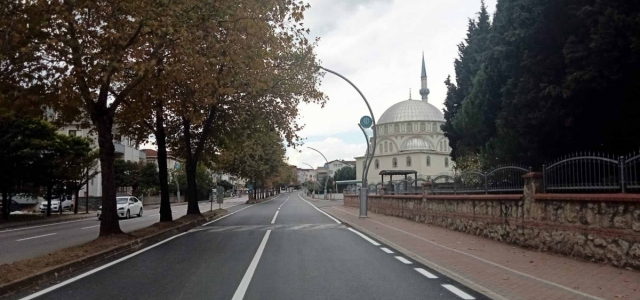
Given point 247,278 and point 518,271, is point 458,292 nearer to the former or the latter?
point 518,271

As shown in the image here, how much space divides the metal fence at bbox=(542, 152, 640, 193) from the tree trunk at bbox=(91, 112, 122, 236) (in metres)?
Answer: 11.6

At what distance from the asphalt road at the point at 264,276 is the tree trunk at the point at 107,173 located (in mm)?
1757

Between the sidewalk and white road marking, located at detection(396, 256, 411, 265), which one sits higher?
the sidewalk

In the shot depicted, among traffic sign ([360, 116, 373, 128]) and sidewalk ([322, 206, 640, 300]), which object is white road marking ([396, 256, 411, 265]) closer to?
sidewalk ([322, 206, 640, 300])

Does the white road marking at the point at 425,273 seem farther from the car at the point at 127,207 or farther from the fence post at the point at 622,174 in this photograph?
the car at the point at 127,207

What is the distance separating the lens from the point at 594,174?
35.3 ft

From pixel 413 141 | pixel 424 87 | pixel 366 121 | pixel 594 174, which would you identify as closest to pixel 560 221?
pixel 594 174

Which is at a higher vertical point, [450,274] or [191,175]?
[191,175]

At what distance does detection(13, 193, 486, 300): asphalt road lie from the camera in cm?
788

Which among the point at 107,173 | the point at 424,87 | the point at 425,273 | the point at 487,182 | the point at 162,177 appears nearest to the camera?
the point at 425,273

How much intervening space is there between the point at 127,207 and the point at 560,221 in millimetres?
27743

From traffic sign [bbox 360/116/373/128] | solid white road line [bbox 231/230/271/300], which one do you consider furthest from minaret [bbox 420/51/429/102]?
solid white road line [bbox 231/230/271/300]

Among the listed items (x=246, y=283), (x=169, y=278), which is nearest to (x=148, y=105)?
(x=169, y=278)

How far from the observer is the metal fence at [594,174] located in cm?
969
